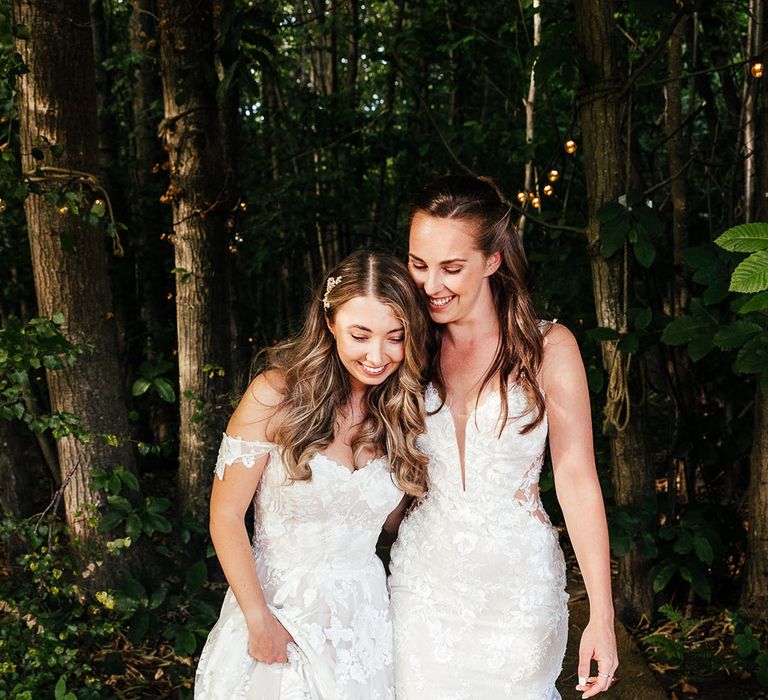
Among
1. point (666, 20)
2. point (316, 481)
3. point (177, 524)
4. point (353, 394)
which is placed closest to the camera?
point (316, 481)

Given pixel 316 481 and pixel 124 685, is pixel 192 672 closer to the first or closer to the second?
pixel 124 685

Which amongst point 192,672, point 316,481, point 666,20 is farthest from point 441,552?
point 666,20

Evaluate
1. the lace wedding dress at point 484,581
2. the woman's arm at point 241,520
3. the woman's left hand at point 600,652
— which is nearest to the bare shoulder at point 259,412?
the woman's arm at point 241,520

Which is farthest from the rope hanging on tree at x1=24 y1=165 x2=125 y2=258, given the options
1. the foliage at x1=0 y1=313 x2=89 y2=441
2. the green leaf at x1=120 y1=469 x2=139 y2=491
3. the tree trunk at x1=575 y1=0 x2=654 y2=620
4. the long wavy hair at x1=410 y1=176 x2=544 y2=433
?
the tree trunk at x1=575 y1=0 x2=654 y2=620

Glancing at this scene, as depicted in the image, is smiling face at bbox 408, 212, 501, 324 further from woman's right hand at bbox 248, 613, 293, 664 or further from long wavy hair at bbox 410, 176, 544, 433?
woman's right hand at bbox 248, 613, 293, 664

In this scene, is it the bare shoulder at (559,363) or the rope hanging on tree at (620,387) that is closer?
the bare shoulder at (559,363)

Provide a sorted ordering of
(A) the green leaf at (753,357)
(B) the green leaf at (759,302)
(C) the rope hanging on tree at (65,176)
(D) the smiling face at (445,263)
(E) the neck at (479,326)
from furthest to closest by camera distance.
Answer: (C) the rope hanging on tree at (65,176) < (A) the green leaf at (753,357) < (E) the neck at (479,326) < (D) the smiling face at (445,263) < (B) the green leaf at (759,302)

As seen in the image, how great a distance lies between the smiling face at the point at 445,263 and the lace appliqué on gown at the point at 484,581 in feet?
1.06

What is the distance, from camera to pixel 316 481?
7.90 ft

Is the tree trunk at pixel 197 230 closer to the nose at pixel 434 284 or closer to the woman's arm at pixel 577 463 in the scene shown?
the nose at pixel 434 284

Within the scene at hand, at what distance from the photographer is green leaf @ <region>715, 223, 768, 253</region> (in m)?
2.02

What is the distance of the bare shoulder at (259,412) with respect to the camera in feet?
7.79

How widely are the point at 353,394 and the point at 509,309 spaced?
0.55 meters

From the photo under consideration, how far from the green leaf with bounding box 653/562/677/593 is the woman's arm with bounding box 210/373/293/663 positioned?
2034 millimetres
